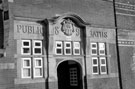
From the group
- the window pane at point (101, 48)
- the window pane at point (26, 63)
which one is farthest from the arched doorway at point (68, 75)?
the window pane at point (26, 63)

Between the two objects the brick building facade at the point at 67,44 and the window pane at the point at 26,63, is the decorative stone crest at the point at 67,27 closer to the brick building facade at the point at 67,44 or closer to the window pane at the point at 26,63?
the brick building facade at the point at 67,44

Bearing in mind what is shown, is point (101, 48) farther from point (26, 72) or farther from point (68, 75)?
point (26, 72)

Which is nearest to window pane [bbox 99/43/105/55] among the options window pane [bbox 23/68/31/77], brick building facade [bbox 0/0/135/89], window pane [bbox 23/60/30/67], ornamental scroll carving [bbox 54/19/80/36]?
brick building facade [bbox 0/0/135/89]

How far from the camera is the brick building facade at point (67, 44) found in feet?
47.9

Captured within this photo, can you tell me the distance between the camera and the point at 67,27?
16828mm

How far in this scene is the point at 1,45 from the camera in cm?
1433

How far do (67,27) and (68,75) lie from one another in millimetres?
4399

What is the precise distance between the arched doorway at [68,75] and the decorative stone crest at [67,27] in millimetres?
2474

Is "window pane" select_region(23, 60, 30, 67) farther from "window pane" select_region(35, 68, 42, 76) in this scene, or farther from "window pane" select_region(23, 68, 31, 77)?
"window pane" select_region(35, 68, 42, 76)

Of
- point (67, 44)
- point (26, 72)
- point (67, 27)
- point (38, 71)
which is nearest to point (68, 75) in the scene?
point (67, 44)

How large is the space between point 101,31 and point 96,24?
0.72 metres

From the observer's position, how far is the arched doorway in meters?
18.2

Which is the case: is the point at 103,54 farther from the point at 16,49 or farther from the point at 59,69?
the point at 16,49

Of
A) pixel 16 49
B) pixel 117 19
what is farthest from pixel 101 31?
pixel 16 49
